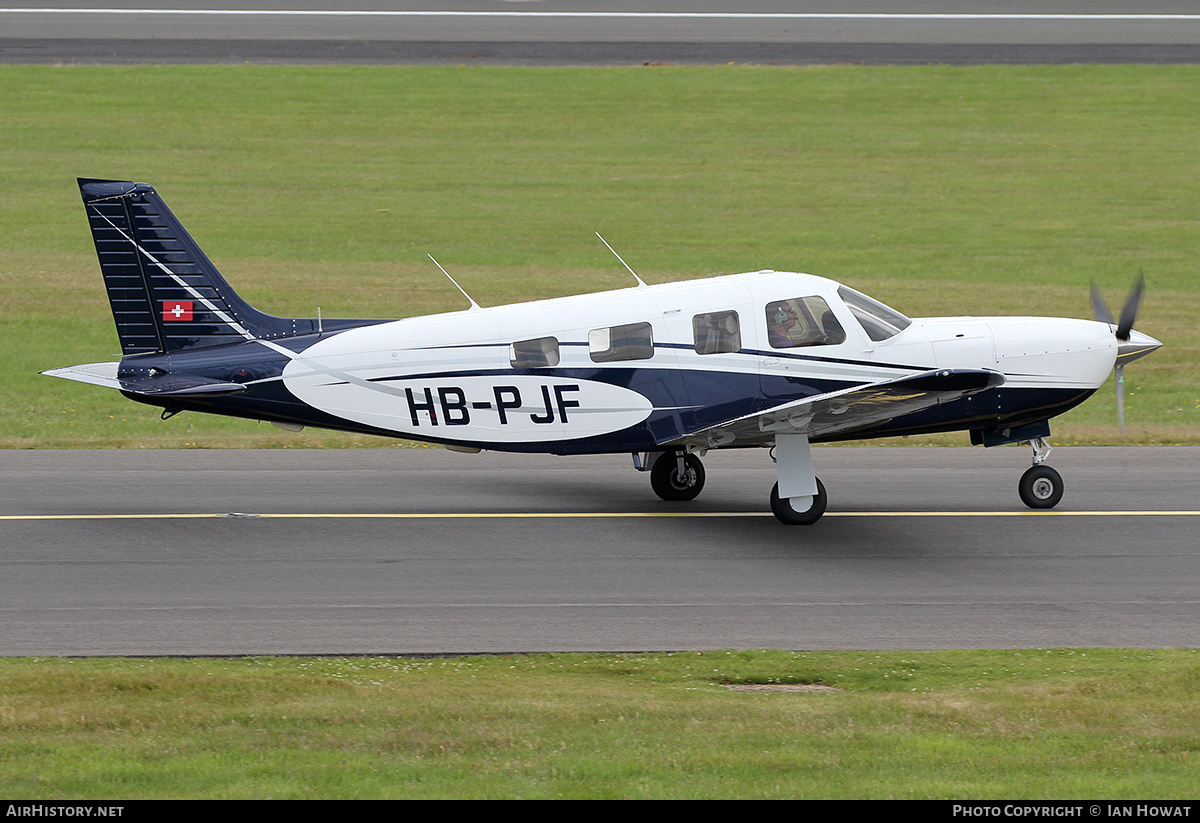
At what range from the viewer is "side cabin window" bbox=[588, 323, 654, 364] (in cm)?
1408

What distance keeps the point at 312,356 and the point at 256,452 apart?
4.48m

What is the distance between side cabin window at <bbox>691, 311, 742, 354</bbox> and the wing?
0.82 m

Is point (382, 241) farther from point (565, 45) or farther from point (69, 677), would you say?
point (69, 677)

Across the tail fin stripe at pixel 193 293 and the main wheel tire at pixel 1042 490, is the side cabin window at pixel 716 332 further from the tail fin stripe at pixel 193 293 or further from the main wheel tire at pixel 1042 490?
the tail fin stripe at pixel 193 293

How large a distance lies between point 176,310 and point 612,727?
810 centimetres

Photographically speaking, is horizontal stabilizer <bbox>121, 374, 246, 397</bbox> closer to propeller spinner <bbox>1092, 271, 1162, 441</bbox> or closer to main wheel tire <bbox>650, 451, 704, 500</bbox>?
main wheel tire <bbox>650, 451, 704, 500</bbox>

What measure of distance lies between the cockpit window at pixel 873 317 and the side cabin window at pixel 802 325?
0.25m

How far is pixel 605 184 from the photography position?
33.3m

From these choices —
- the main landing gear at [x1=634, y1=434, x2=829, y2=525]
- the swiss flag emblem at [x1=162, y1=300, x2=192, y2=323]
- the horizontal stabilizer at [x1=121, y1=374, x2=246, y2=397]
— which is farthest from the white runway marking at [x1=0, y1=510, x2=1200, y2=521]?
the swiss flag emblem at [x1=162, y1=300, x2=192, y2=323]

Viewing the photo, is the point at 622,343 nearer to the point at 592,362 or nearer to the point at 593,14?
the point at 592,362

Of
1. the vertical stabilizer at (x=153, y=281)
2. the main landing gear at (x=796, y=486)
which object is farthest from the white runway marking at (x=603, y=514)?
the vertical stabilizer at (x=153, y=281)

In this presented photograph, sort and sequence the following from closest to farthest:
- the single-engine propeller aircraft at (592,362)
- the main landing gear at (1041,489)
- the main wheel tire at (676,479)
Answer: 1. the single-engine propeller aircraft at (592,362)
2. the main landing gear at (1041,489)
3. the main wheel tire at (676,479)

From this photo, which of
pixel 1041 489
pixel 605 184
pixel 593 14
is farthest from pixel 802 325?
pixel 593 14

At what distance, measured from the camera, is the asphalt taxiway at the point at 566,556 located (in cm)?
1061
